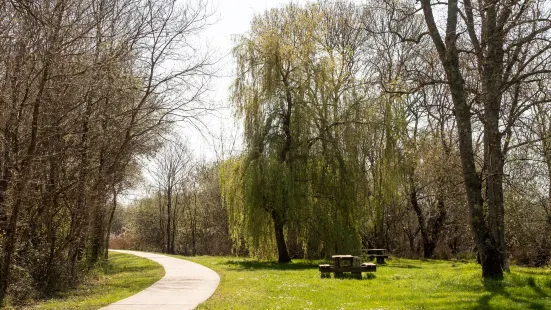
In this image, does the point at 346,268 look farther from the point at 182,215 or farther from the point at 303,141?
the point at 182,215

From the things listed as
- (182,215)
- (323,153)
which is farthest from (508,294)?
(182,215)

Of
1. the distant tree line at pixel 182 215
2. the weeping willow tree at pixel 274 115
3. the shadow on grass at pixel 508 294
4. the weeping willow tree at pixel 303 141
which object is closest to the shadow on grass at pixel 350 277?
the shadow on grass at pixel 508 294

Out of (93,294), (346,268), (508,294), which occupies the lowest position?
(93,294)

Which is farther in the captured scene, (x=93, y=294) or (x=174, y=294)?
(x=93, y=294)

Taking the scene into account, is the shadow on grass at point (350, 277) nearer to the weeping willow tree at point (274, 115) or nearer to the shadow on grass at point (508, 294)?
the shadow on grass at point (508, 294)

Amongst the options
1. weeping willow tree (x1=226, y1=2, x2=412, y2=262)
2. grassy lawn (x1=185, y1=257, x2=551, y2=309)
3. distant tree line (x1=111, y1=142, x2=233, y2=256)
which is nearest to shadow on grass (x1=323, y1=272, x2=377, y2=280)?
grassy lawn (x1=185, y1=257, x2=551, y2=309)

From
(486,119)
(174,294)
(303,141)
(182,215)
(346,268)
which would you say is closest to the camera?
(174,294)

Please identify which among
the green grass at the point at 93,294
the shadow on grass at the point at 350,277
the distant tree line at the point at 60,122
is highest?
the distant tree line at the point at 60,122

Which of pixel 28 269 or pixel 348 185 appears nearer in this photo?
pixel 28 269

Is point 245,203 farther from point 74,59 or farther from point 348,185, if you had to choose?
point 74,59

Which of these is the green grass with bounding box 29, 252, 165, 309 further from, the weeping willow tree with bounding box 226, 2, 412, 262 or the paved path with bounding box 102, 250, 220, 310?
the weeping willow tree with bounding box 226, 2, 412, 262

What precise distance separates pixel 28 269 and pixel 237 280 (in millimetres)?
5519

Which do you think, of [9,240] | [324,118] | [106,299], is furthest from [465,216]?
[9,240]

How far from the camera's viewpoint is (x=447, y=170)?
18031 mm
